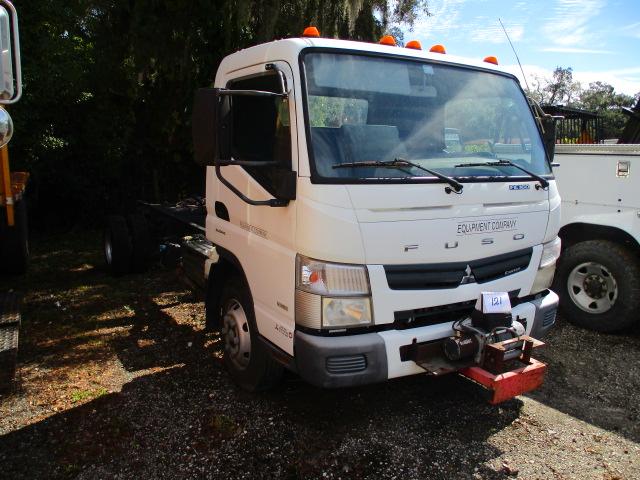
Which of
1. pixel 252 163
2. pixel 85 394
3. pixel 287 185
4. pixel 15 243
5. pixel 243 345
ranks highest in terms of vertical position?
pixel 252 163

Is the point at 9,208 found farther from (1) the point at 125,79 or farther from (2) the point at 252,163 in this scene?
(1) the point at 125,79

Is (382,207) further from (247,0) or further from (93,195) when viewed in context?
(93,195)

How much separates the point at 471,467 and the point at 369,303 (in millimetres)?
1150

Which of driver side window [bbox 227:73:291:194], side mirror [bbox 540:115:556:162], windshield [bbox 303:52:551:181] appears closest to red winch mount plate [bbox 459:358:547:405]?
windshield [bbox 303:52:551:181]

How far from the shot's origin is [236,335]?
391cm

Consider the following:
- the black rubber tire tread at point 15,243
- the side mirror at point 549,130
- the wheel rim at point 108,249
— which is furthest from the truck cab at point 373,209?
the wheel rim at point 108,249

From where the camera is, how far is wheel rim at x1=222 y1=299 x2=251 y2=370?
3.82m

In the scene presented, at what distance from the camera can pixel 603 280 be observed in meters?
5.11

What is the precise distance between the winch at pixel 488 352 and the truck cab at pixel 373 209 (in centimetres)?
1

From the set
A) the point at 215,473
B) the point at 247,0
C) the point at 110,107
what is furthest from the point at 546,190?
the point at 110,107

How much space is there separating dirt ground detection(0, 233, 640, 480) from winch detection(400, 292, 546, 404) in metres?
0.49

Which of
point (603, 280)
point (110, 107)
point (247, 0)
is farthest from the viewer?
point (110, 107)

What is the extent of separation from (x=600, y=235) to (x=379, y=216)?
3328mm

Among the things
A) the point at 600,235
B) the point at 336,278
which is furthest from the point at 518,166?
the point at 600,235
